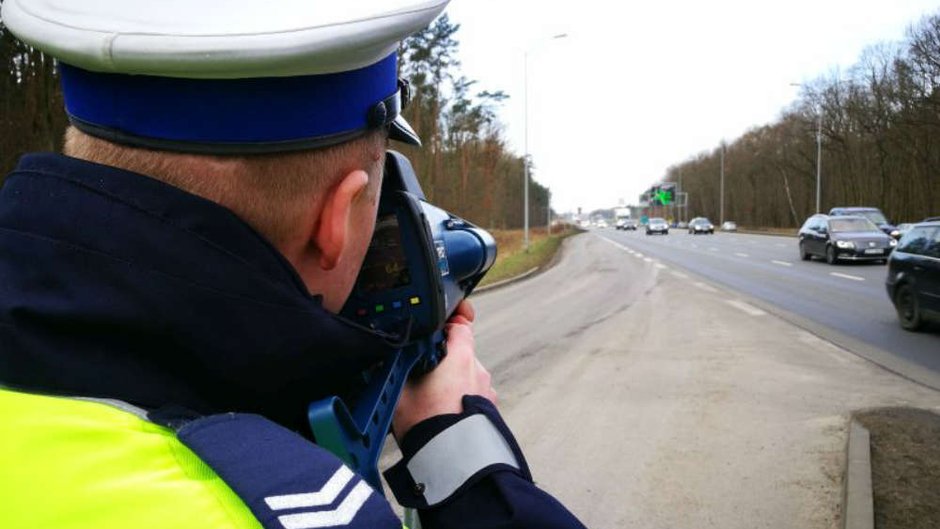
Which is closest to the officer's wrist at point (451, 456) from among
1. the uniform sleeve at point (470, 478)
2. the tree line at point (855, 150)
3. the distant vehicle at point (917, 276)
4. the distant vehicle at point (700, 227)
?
the uniform sleeve at point (470, 478)

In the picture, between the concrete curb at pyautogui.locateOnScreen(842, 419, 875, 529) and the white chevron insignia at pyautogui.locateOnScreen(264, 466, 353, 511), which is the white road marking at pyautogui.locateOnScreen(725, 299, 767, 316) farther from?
the white chevron insignia at pyautogui.locateOnScreen(264, 466, 353, 511)

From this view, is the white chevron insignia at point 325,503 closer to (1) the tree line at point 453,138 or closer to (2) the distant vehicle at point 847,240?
(1) the tree line at point 453,138

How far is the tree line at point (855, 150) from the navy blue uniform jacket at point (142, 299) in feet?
147

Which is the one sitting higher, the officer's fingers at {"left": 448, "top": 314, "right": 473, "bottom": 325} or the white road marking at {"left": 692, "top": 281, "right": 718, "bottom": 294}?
the officer's fingers at {"left": 448, "top": 314, "right": 473, "bottom": 325}

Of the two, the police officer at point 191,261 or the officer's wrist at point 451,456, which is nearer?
the police officer at point 191,261

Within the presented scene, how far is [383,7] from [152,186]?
0.33 meters

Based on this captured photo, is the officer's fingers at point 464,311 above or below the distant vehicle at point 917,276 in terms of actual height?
above

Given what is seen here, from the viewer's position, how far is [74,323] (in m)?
0.67

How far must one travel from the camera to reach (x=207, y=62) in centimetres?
72

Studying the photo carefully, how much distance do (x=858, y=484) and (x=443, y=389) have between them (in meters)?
3.95

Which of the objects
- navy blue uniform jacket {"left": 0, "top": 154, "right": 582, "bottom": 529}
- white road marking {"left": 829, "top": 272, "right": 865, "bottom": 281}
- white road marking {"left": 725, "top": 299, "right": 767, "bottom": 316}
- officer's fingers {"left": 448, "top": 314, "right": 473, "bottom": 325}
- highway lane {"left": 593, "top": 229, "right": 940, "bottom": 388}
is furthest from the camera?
white road marking {"left": 829, "top": 272, "right": 865, "bottom": 281}

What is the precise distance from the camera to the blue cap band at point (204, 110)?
75cm

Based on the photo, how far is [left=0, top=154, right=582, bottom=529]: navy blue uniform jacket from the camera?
2.19 ft

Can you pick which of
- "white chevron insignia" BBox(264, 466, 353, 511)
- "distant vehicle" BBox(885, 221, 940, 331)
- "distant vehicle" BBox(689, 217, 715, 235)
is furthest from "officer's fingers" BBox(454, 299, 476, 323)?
"distant vehicle" BBox(689, 217, 715, 235)
